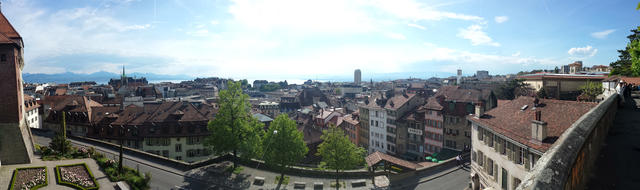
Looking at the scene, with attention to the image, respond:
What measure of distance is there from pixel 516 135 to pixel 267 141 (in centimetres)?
2789

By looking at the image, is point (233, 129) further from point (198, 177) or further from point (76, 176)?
point (76, 176)

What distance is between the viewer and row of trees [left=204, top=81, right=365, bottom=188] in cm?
3819

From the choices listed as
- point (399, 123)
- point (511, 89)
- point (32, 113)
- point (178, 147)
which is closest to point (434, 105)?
point (399, 123)

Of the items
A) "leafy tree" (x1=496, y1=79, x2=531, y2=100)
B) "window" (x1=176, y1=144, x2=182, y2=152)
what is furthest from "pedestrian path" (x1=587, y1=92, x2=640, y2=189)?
"leafy tree" (x1=496, y1=79, x2=531, y2=100)

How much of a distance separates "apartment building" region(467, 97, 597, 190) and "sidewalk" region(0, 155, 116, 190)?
3273cm

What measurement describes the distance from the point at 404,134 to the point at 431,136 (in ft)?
19.9

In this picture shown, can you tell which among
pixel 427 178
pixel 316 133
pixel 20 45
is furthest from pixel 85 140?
pixel 427 178

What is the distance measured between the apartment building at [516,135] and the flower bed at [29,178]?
121 feet

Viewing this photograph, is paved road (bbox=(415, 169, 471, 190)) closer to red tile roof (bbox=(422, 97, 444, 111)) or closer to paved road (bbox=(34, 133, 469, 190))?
paved road (bbox=(34, 133, 469, 190))

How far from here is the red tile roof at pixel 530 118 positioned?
69.7 ft

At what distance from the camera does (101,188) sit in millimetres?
26578

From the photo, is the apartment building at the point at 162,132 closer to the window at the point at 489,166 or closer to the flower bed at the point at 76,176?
the flower bed at the point at 76,176

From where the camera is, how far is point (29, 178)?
25969 millimetres

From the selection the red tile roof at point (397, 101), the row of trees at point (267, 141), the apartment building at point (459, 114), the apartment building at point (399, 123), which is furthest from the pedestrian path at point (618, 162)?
the red tile roof at point (397, 101)
